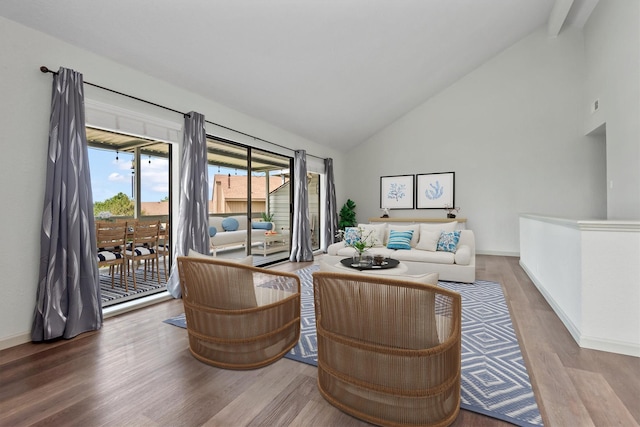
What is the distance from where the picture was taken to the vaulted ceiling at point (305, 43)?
9.27 ft

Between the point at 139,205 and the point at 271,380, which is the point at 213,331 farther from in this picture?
the point at 139,205

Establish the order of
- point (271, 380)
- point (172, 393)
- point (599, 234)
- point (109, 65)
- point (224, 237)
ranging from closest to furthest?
point (172, 393) < point (271, 380) < point (599, 234) < point (109, 65) < point (224, 237)

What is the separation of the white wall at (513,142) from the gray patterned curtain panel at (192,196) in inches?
201

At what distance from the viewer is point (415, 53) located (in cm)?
518

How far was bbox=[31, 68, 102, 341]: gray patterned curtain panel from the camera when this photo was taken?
8.52 feet

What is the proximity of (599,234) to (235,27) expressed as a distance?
387 centimetres

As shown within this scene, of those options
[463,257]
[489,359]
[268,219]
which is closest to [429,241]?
[463,257]

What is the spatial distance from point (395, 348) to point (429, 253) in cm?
341

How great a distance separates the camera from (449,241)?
15.6 ft

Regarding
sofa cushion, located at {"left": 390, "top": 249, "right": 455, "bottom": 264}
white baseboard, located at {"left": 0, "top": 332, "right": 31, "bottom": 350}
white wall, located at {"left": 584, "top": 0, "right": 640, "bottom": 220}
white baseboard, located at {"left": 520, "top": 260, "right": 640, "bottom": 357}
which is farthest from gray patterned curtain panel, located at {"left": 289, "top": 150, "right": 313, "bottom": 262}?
white wall, located at {"left": 584, "top": 0, "right": 640, "bottom": 220}

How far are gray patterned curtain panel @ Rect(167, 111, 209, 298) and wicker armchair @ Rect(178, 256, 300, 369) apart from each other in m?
1.75

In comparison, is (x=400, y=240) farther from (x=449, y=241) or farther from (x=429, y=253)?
(x=449, y=241)

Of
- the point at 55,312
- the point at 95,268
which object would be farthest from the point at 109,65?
the point at 55,312

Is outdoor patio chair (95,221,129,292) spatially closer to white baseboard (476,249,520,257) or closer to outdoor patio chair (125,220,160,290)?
outdoor patio chair (125,220,160,290)
